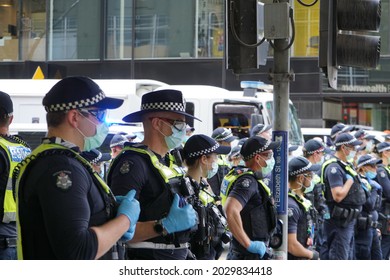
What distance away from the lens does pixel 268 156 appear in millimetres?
6969

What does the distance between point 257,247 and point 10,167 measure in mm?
1969

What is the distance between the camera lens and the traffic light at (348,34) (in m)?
5.70

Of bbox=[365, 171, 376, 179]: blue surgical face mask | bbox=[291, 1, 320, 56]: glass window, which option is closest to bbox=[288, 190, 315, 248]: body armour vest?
bbox=[365, 171, 376, 179]: blue surgical face mask

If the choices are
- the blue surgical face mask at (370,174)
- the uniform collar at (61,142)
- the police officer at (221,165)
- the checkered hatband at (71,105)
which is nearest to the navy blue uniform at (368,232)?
the blue surgical face mask at (370,174)

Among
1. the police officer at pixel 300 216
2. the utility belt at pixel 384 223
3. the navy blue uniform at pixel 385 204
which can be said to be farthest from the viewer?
the navy blue uniform at pixel 385 204

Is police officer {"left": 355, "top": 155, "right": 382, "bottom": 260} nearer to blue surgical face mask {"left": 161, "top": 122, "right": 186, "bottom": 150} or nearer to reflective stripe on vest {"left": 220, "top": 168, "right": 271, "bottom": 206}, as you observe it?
reflective stripe on vest {"left": 220, "top": 168, "right": 271, "bottom": 206}

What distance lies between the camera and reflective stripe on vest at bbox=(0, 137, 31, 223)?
6129 millimetres

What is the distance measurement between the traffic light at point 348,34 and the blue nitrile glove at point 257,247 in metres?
1.45

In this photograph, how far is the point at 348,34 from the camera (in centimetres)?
575

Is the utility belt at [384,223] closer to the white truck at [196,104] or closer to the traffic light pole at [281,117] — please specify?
the white truck at [196,104]

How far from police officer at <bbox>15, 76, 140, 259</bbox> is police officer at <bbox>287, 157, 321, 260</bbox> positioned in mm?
3655

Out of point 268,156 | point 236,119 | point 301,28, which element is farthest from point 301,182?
point 301,28
